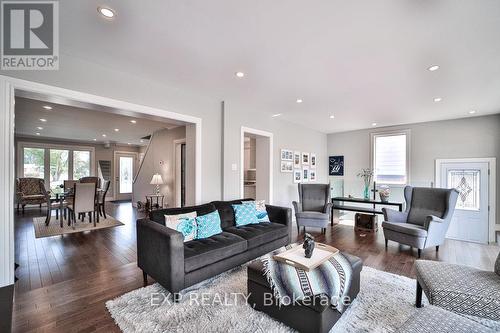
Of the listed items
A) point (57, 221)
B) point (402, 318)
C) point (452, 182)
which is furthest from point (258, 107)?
point (57, 221)

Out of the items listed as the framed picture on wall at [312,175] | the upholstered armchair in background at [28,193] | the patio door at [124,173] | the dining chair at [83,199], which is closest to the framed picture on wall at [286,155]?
the framed picture on wall at [312,175]

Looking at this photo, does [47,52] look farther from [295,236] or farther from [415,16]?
[295,236]

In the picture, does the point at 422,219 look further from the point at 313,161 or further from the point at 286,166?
the point at 313,161

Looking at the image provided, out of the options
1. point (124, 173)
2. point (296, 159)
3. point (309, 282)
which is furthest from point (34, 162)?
point (309, 282)

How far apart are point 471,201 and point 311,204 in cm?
366

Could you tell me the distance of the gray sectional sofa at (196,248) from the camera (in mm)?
2229

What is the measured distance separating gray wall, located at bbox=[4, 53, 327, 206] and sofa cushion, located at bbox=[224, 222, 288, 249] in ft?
3.23

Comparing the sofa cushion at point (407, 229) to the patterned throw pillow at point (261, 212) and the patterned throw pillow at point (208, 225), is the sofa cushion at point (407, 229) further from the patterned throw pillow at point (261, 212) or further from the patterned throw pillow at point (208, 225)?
the patterned throw pillow at point (208, 225)

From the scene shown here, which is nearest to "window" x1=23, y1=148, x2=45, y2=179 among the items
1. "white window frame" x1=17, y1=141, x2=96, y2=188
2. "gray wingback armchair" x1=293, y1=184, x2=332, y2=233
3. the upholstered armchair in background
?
"white window frame" x1=17, y1=141, x2=96, y2=188

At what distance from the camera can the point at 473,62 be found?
263cm

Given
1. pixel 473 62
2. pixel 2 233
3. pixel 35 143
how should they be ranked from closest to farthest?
pixel 2 233, pixel 473 62, pixel 35 143

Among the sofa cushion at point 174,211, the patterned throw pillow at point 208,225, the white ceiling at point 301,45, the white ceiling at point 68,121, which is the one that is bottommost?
the patterned throw pillow at point 208,225

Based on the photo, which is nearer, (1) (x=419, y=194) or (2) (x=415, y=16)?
(2) (x=415, y=16)

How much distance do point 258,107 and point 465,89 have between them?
3.43 meters
